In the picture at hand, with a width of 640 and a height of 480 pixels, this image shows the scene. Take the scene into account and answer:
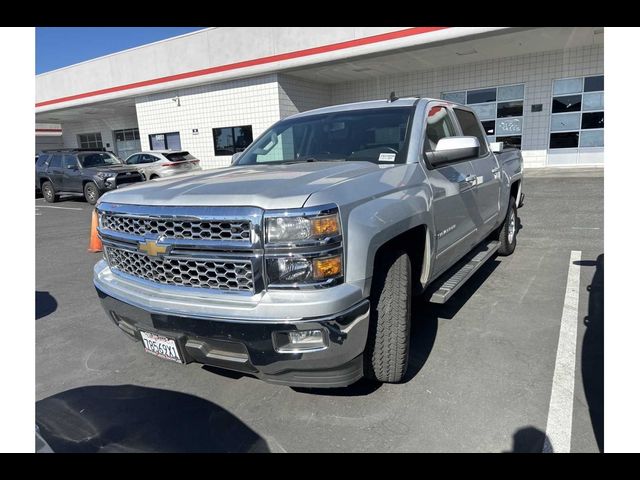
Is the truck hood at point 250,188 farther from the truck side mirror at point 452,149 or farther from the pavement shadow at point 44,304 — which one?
the pavement shadow at point 44,304

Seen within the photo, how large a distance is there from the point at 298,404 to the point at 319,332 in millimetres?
870

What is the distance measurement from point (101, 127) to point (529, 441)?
31796 mm

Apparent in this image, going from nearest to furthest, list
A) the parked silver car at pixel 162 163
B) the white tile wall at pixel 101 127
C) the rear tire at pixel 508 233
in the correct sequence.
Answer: the rear tire at pixel 508 233 → the parked silver car at pixel 162 163 → the white tile wall at pixel 101 127

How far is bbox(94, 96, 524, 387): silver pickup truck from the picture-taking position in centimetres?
215

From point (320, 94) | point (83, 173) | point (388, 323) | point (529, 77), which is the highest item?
point (320, 94)

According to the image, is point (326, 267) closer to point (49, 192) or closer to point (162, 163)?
point (162, 163)

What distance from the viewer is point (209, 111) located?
1806 centimetres

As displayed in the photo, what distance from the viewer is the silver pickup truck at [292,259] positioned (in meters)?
2.15

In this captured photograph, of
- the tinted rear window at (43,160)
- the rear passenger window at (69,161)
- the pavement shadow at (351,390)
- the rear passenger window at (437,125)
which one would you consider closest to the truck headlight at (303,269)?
the pavement shadow at (351,390)

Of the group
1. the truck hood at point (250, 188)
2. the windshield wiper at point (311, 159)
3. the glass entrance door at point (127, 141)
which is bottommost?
the truck hood at point (250, 188)

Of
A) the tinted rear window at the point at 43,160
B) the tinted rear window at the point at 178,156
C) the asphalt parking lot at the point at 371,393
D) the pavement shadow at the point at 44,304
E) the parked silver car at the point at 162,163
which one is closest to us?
the asphalt parking lot at the point at 371,393

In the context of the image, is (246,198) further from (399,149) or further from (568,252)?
(568,252)

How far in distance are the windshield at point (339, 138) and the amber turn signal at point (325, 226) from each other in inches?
44.5

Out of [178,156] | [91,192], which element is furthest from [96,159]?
[178,156]
